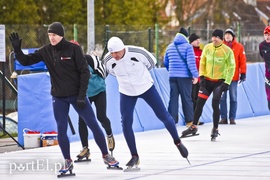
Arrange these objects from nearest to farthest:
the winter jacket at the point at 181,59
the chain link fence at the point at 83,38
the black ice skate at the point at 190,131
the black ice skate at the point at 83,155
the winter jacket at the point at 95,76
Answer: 1. the black ice skate at the point at 83,155
2. the winter jacket at the point at 95,76
3. the black ice skate at the point at 190,131
4. the winter jacket at the point at 181,59
5. the chain link fence at the point at 83,38

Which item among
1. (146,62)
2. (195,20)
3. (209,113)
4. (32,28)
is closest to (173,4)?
(195,20)

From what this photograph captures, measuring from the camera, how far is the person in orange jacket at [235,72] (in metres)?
20.9

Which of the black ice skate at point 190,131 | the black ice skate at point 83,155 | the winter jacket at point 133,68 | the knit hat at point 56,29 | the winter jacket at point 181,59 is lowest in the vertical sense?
the black ice skate at point 190,131

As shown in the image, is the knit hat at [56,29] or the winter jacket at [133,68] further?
the winter jacket at [133,68]

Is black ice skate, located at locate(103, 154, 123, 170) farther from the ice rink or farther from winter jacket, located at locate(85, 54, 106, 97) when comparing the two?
winter jacket, located at locate(85, 54, 106, 97)

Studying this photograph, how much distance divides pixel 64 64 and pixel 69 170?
1.33 metres

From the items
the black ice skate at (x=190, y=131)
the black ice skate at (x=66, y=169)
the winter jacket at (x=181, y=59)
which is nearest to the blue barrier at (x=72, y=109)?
the winter jacket at (x=181, y=59)

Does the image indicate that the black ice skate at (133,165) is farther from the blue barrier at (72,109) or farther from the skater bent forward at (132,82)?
the blue barrier at (72,109)

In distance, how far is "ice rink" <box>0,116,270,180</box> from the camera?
1292cm

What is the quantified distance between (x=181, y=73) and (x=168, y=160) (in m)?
5.49

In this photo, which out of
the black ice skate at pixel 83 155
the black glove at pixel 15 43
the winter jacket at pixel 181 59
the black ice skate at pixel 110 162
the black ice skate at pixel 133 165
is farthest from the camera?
the winter jacket at pixel 181 59

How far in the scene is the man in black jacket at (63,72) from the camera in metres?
12.8

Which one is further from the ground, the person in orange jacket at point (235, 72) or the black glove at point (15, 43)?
the black glove at point (15, 43)

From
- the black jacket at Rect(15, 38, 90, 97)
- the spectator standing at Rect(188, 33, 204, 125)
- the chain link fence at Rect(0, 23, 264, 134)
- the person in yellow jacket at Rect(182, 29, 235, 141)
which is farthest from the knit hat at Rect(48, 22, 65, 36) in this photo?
the chain link fence at Rect(0, 23, 264, 134)
